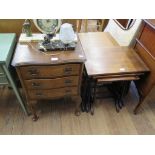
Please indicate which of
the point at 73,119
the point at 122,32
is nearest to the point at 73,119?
the point at 73,119


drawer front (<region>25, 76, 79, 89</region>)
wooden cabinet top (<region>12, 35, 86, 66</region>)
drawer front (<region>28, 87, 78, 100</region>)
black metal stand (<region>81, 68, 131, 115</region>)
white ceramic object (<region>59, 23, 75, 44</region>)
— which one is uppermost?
white ceramic object (<region>59, 23, 75, 44</region>)

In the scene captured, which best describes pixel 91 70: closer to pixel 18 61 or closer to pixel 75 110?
pixel 75 110

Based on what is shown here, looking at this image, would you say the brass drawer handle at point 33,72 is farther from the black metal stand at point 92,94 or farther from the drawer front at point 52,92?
the black metal stand at point 92,94

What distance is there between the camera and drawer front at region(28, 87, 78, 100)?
1406 millimetres

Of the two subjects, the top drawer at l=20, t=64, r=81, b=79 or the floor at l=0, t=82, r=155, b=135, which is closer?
the top drawer at l=20, t=64, r=81, b=79

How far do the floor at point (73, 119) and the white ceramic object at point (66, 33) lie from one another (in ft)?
2.03

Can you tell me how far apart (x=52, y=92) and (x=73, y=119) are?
46 cm

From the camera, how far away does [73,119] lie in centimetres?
171

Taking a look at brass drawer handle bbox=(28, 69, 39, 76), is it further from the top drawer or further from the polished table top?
the polished table top

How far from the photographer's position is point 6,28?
5.74 feet

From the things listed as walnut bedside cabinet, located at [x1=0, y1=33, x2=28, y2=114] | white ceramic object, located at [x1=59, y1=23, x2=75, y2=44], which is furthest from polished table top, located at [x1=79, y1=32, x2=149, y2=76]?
walnut bedside cabinet, located at [x1=0, y1=33, x2=28, y2=114]

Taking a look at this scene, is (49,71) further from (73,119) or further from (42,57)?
(73,119)

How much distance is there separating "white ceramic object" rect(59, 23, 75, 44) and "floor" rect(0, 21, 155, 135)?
0.62 metres

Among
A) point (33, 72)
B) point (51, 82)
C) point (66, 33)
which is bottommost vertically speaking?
point (51, 82)
